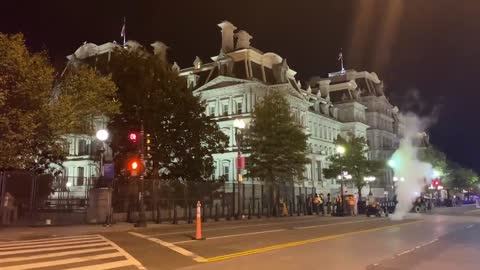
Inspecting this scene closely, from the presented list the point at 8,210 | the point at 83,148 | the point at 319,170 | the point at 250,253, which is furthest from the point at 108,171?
the point at 319,170

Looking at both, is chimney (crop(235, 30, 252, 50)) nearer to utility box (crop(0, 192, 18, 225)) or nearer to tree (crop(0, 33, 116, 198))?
tree (crop(0, 33, 116, 198))

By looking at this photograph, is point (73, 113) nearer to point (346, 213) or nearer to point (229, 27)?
point (346, 213)

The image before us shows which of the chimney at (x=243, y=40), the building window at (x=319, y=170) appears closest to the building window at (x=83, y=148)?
the chimney at (x=243, y=40)

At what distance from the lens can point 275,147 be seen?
1880 inches

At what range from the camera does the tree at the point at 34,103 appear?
23047mm

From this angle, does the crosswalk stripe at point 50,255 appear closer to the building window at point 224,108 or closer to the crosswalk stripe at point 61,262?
the crosswalk stripe at point 61,262

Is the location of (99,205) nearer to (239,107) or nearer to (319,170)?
(239,107)

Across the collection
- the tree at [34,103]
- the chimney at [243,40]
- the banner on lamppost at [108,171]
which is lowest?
the banner on lamppost at [108,171]

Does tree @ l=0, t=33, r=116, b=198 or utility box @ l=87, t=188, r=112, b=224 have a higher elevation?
tree @ l=0, t=33, r=116, b=198

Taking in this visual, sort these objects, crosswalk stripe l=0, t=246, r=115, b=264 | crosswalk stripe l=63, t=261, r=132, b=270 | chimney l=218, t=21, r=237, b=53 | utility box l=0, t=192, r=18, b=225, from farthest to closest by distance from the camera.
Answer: chimney l=218, t=21, r=237, b=53 < utility box l=0, t=192, r=18, b=225 < crosswalk stripe l=0, t=246, r=115, b=264 < crosswalk stripe l=63, t=261, r=132, b=270

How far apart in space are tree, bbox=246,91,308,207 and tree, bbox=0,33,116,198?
21750 mm

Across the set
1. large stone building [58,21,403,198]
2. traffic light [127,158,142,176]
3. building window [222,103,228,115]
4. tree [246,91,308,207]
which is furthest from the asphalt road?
building window [222,103,228,115]

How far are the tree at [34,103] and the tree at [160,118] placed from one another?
37.1ft

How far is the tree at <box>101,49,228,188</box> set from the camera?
4094 centimetres
